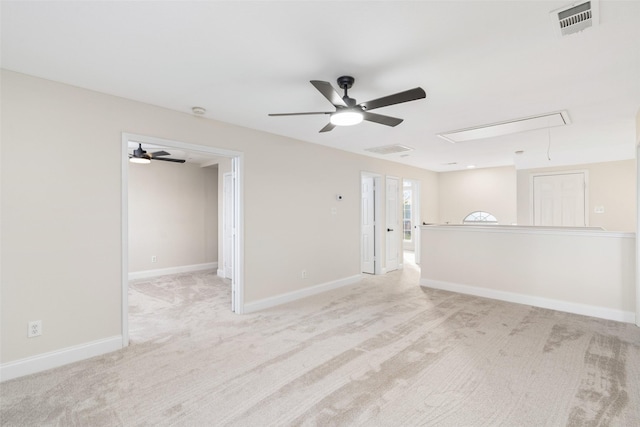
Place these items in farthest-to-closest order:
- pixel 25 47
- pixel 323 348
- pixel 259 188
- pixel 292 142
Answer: pixel 292 142
pixel 259 188
pixel 323 348
pixel 25 47

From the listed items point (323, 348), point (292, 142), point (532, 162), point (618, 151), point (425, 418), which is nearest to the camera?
point (425, 418)

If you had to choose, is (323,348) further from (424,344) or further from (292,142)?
(292,142)

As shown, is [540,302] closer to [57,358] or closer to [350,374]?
[350,374]

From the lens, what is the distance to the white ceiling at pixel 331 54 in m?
1.72

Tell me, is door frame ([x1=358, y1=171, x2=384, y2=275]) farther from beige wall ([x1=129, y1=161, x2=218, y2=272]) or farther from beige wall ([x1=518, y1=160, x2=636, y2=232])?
beige wall ([x1=518, y1=160, x2=636, y2=232])

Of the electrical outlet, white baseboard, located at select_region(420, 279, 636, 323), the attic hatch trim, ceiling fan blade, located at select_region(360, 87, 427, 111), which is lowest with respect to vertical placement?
white baseboard, located at select_region(420, 279, 636, 323)

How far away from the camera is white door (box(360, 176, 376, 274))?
641 cm

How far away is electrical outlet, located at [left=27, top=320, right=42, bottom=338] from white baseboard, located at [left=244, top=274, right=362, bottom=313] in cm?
199

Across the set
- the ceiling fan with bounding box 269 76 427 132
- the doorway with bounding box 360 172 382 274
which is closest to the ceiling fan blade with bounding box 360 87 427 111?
the ceiling fan with bounding box 269 76 427 132

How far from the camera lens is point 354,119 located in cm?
253

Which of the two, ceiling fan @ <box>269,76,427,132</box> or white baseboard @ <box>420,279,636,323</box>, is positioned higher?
ceiling fan @ <box>269,76,427,132</box>

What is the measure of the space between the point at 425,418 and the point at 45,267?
3.23 m

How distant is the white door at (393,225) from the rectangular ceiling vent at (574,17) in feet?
15.4

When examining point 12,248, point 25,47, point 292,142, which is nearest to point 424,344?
point 292,142
